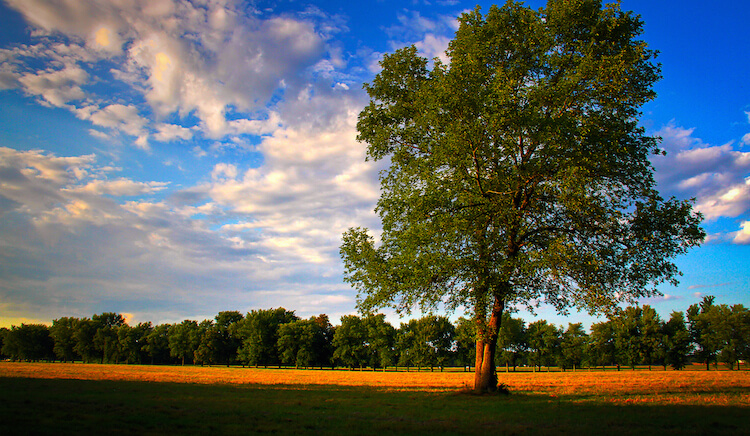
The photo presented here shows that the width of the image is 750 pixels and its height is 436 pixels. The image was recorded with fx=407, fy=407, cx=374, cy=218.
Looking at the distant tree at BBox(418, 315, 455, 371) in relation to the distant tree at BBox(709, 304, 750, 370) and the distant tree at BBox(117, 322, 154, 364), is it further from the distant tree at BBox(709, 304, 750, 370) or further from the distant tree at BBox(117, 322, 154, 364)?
the distant tree at BBox(117, 322, 154, 364)

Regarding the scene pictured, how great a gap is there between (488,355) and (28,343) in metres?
171

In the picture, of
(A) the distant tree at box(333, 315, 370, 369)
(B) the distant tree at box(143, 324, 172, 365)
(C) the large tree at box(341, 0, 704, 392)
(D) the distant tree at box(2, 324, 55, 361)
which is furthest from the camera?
(D) the distant tree at box(2, 324, 55, 361)

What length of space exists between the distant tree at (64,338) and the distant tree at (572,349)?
153842 millimetres

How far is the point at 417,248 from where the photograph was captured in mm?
22297

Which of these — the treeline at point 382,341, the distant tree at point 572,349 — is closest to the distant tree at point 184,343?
the treeline at point 382,341

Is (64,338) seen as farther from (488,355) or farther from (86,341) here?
(488,355)

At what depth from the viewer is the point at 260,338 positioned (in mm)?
118500

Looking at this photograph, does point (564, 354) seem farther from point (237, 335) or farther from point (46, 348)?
point (46, 348)

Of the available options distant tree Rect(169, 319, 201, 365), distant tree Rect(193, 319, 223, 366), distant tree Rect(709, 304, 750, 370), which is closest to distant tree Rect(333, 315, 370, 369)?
distant tree Rect(193, 319, 223, 366)

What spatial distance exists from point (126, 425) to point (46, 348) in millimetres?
177263

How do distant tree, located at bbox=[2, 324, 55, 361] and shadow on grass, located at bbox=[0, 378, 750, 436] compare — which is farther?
distant tree, located at bbox=[2, 324, 55, 361]

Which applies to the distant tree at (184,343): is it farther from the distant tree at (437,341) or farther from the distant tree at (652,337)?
the distant tree at (652,337)

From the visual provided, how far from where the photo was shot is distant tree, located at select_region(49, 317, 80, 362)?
138375 millimetres

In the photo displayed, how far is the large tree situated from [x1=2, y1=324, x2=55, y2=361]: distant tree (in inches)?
6530
